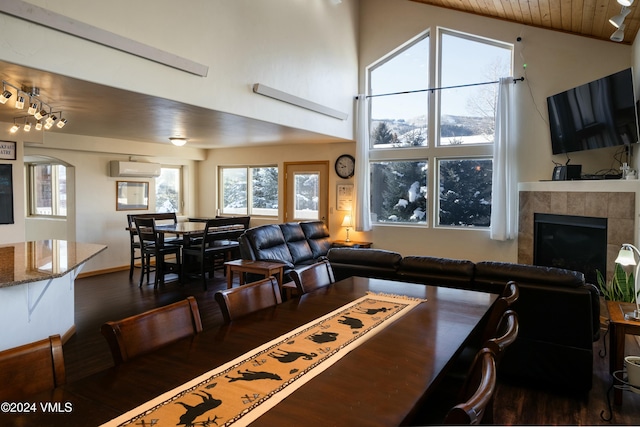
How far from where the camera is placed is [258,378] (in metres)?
1.38

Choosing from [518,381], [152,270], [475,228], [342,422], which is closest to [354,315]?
[342,422]

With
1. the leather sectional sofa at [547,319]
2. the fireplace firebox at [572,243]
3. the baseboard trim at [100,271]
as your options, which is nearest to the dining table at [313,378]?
the leather sectional sofa at [547,319]

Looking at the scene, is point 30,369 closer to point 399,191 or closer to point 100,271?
point 399,191

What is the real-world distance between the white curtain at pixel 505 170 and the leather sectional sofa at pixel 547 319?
10.4 feet

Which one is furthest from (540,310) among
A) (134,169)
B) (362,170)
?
(134,169)

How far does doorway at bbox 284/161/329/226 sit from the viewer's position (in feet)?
25.1

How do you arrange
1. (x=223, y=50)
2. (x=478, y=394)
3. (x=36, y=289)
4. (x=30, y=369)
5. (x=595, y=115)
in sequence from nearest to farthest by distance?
1. (x=478, y=394)
2. (x=30, y=369)
3. (x=36, y=289)
4. (x=223, y=50)
5. (x=595, y=115)

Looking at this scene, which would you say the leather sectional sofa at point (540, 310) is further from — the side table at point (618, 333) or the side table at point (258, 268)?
the side table at point (258, 268)

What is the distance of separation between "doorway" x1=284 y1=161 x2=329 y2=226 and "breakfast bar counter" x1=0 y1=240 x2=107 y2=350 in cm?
429

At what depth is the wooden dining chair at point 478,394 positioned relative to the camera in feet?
3.17

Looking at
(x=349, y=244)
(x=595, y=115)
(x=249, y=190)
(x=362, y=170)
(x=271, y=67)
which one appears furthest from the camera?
(x=249, y=190)

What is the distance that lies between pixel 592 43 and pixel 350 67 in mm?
3434

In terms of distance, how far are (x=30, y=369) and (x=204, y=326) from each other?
3.27m

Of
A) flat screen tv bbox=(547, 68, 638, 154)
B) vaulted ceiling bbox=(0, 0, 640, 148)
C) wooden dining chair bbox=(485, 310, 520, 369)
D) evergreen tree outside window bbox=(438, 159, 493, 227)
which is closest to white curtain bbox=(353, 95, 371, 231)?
vaulted ceiling bbox=(0, 0, 640, 148)
